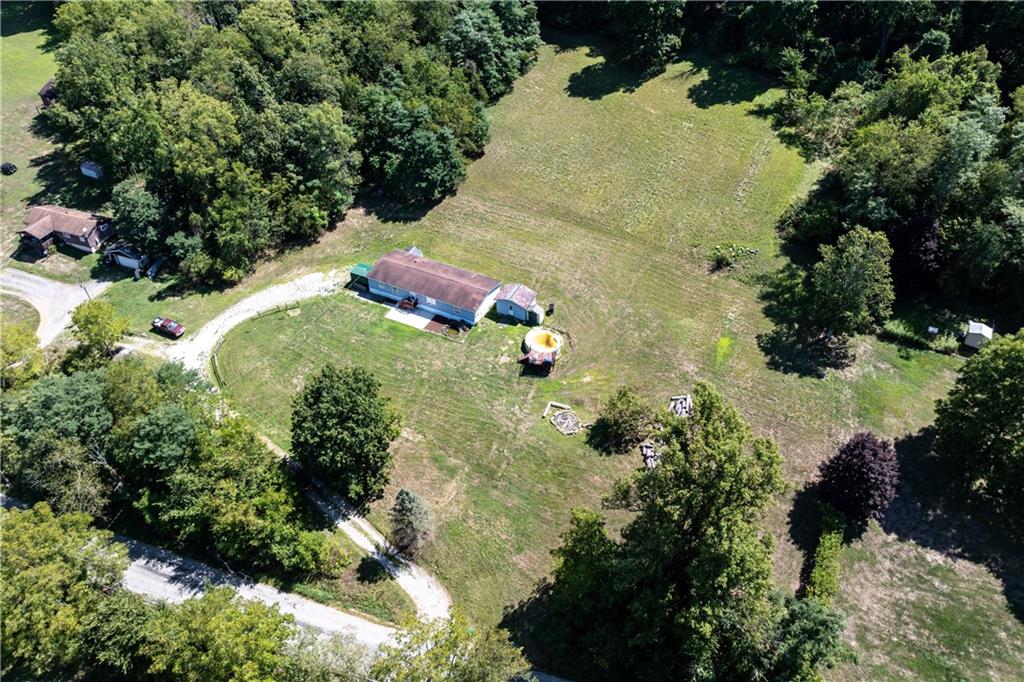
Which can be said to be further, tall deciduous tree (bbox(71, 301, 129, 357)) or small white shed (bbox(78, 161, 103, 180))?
small white shed (bbox(78, 161, 103, 180))

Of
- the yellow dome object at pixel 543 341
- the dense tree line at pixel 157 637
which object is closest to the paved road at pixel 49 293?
the dense tree line at pixel 157 637

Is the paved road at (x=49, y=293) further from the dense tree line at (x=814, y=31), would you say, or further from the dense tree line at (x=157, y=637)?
the dense tree line at (x=814, y=31)

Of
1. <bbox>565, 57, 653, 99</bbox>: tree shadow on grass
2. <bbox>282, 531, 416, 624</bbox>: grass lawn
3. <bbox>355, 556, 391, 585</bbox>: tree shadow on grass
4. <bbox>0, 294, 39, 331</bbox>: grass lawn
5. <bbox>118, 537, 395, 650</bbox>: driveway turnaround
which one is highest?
<bbox>565, 57, 653, 99</bbox>: tree shadow on grass

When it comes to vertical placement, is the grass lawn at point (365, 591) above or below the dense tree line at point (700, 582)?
below

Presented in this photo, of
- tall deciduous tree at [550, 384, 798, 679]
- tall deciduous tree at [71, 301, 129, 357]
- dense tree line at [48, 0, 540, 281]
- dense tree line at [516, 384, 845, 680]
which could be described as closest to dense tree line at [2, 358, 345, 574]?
tall deciduous tree at [71, 301, 129, 357]

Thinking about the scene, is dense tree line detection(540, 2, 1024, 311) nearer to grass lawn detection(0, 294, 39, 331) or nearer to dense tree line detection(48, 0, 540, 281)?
dense tree line detection(48, 0, 540, 281)

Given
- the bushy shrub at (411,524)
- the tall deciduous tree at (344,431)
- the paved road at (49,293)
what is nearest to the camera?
the bushy shrub at (411,524)

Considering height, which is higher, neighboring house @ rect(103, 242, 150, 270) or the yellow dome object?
the yellow dome object
